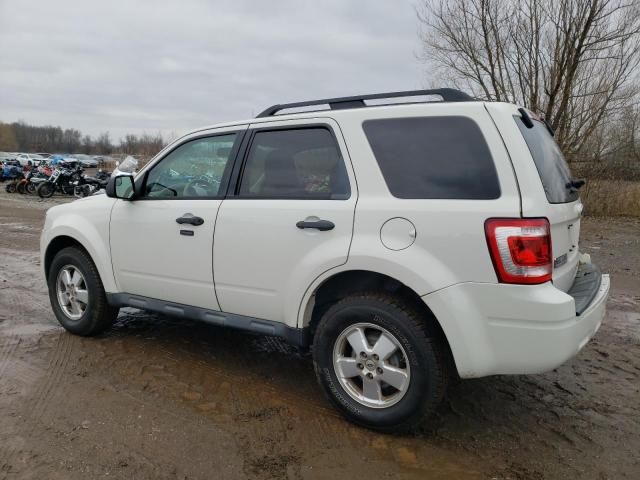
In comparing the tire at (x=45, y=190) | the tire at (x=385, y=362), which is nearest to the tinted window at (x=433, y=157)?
the tire at (x=385, y=362)

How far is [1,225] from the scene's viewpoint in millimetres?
12891

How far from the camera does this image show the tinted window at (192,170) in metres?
3.92

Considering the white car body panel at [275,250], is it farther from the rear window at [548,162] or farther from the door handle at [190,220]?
the rear window at [548,162]

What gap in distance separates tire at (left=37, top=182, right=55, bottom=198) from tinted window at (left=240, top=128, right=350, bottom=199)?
66.9 ft

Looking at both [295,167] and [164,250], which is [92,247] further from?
[295,167]

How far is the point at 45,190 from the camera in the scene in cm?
2128

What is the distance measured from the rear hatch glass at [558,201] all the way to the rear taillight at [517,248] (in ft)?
0.47

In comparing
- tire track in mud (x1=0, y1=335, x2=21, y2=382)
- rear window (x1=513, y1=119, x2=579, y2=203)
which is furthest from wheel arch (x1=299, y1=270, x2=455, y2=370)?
tire track in mud (x1=0, y1=335, x2=21, y2=382)

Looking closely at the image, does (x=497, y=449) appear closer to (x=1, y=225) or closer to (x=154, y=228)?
(x=154, y=228)

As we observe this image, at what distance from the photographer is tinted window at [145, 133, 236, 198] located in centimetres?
392

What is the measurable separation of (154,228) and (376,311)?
196 centimetres

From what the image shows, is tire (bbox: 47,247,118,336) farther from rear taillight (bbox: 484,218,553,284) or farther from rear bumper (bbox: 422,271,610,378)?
rear taillight (bbox: 484,218,553,284)

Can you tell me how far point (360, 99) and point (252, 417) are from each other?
7.04ft

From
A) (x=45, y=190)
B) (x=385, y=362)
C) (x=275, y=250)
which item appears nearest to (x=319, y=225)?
(x=275, y=250)
